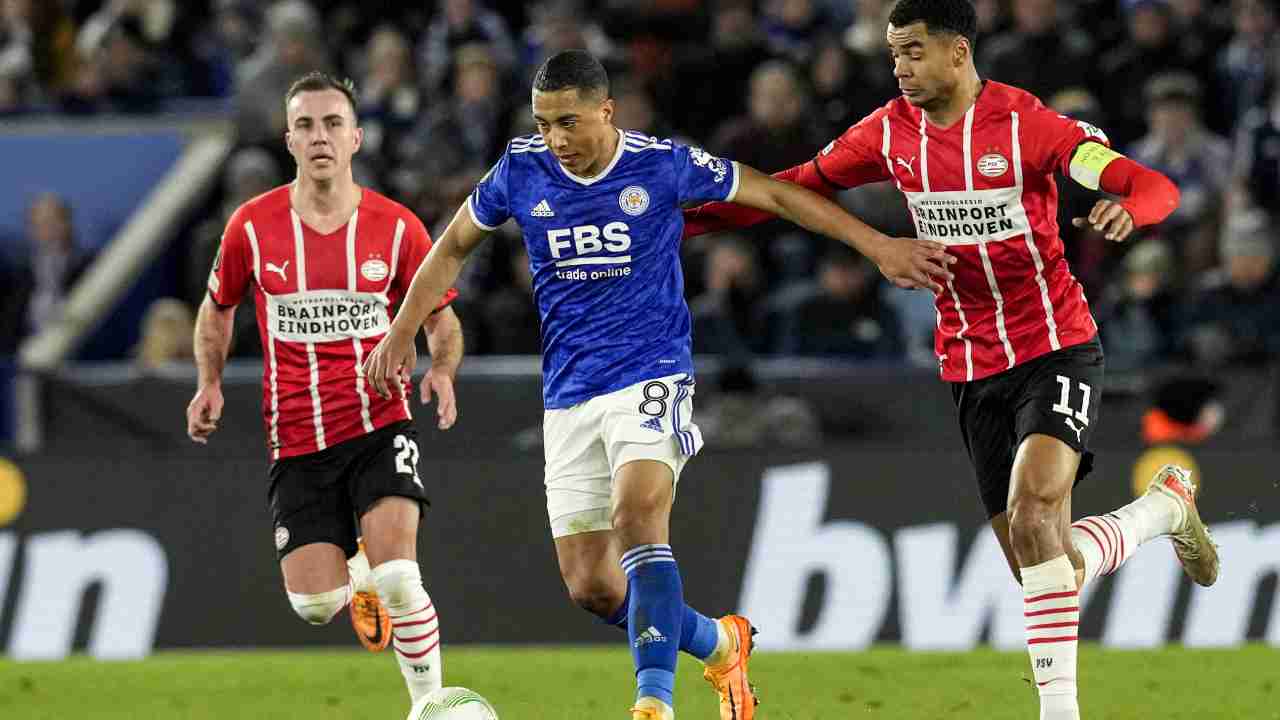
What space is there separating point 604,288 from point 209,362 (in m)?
1.83

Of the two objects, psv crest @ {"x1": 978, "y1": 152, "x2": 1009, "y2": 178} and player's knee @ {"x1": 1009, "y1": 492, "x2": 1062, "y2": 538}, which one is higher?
psv crest @ {"x1": 978, "y1": 152, "x2": 1009, "y2": 178}

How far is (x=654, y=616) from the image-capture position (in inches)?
274

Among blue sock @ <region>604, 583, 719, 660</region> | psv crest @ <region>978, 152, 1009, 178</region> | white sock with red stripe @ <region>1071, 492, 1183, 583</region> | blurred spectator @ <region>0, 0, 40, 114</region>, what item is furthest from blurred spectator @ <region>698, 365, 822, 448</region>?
blurred spectator @ <region>0, 0, 40, 114</region>

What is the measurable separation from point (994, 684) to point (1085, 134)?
3.34 m

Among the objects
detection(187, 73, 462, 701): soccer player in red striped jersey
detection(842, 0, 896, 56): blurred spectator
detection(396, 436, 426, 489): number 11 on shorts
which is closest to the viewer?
detection(396, 436, 426, 489): number 11 on shorts

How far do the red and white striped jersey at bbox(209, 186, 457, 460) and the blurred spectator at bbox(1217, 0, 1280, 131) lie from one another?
7.67 meters

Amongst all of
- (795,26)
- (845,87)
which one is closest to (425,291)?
(845,87)

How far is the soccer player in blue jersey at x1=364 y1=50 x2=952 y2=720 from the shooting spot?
23.2ft

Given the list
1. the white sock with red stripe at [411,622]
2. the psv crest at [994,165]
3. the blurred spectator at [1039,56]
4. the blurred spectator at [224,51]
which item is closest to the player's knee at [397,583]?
the white sock with red stripe at [411,622]

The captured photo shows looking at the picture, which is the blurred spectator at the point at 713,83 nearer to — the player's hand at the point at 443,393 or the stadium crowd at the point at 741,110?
the stadium crowd at the point at 741,110

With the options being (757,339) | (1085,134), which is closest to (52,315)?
(757,339)

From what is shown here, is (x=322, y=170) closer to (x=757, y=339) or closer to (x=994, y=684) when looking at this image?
(x=994, y=684)

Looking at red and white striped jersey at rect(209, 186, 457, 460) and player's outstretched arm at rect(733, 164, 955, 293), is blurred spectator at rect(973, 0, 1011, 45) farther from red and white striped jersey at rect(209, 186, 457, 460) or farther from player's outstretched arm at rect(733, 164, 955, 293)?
player's outstretched arm at rect(733, 164, 955, 293)

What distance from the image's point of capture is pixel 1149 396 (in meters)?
12.2
